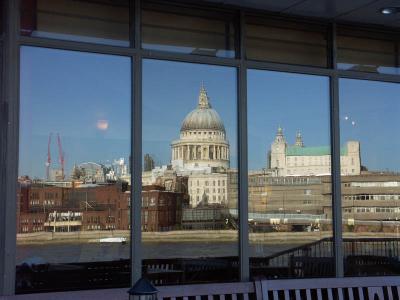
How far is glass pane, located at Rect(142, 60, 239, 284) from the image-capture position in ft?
17.8

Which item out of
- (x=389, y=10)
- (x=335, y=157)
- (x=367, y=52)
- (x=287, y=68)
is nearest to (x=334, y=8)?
(x=389, y=10)

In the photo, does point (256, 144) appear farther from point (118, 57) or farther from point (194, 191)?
point (118, 57)

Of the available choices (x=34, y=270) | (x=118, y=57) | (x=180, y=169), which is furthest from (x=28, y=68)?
(x=180, y=169)

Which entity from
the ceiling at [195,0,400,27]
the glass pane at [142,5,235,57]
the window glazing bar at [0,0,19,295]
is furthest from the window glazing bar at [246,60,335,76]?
the window glazing bar at [0,0,19,295]

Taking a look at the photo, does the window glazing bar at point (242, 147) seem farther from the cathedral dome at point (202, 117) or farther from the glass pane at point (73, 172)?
the glass pane at point (73, 172)

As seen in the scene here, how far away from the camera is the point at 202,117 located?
655 cm

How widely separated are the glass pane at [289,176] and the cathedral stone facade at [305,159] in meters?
0.01

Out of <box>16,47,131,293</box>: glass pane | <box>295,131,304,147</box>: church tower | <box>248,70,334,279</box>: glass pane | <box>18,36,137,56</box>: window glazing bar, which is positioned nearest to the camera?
<box>18,36,137,56</box>: window glazing bar

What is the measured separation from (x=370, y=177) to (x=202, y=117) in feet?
6.80

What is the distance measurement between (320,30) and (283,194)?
1833 mm

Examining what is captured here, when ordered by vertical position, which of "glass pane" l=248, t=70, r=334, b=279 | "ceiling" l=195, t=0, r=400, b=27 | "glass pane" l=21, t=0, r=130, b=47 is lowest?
"glass pane" l=248, t=70, r=334, b=279

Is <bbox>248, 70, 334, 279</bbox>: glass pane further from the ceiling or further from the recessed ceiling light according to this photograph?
the recessed ceiling light

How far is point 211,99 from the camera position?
20.5 feet

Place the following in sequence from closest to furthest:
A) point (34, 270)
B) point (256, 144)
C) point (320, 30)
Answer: point (34, 270) → point (320, 30) → point (256, 144)
